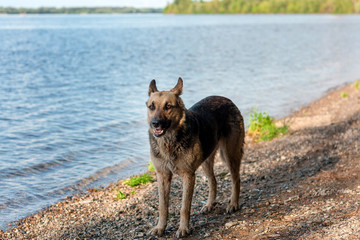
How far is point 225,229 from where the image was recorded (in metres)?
6.11

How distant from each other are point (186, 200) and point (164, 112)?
1.35m

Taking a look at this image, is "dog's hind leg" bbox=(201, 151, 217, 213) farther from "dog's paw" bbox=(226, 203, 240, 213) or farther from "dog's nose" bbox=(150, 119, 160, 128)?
"dog's nose" bbox=(150, 119, 160, 128)

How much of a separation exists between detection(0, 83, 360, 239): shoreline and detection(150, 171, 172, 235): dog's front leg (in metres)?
0.16

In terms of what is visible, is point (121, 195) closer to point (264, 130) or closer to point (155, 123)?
point (155, 123)

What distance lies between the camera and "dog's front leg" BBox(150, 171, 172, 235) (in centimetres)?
627

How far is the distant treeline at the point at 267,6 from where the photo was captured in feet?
477

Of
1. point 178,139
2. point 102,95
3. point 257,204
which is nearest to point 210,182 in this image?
point 257,204

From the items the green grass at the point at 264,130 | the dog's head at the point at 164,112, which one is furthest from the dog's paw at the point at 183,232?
the green grass at the point at 264,130

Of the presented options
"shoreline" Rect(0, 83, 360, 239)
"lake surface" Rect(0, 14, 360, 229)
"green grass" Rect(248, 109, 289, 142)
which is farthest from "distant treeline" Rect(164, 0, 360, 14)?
"shoreline" Rect(0, 83, 360, 239)

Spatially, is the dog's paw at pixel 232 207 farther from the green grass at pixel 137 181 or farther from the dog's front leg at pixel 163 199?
the green grass at pixel 137 181

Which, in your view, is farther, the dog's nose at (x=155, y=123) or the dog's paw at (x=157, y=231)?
the dog's paw at (x=157, y=231)

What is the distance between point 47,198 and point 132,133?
5.08 m

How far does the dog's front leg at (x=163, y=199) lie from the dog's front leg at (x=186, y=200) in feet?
0.88

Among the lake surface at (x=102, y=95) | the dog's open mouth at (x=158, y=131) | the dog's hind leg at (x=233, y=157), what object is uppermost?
the dog's open mouth at (x=158, y=131)
